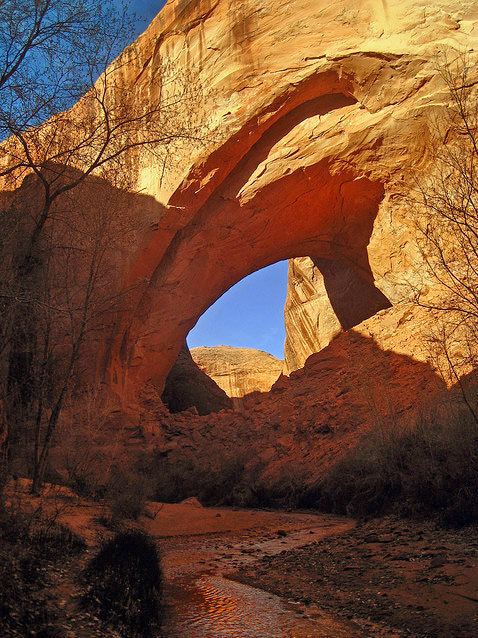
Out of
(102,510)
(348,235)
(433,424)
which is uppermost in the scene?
(348,235)

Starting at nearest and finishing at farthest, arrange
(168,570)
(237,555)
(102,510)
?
(168,570)
(237,555)
(102,510)

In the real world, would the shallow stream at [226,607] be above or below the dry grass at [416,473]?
below

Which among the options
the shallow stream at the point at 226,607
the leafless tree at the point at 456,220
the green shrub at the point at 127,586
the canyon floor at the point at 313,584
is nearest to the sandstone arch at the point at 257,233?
the leafless tree at the point at 456,220

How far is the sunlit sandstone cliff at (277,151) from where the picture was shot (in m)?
12.3

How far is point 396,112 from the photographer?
1234 cm

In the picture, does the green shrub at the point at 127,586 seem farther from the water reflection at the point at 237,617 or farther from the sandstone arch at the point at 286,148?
the sandstone arch at the point at 286,148

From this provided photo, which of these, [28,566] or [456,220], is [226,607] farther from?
[456,220]

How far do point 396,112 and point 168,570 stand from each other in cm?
1097

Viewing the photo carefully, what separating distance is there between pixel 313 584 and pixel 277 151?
1113cm

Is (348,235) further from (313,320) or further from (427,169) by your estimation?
(313,320)

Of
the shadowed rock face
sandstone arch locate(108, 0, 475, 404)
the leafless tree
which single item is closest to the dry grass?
the leafless tree

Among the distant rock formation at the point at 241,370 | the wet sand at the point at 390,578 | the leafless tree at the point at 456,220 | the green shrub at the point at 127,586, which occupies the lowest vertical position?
the wet sand at the point at 390,578

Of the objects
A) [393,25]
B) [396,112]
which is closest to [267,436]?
[396,112]

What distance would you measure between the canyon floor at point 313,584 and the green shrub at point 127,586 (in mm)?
118
